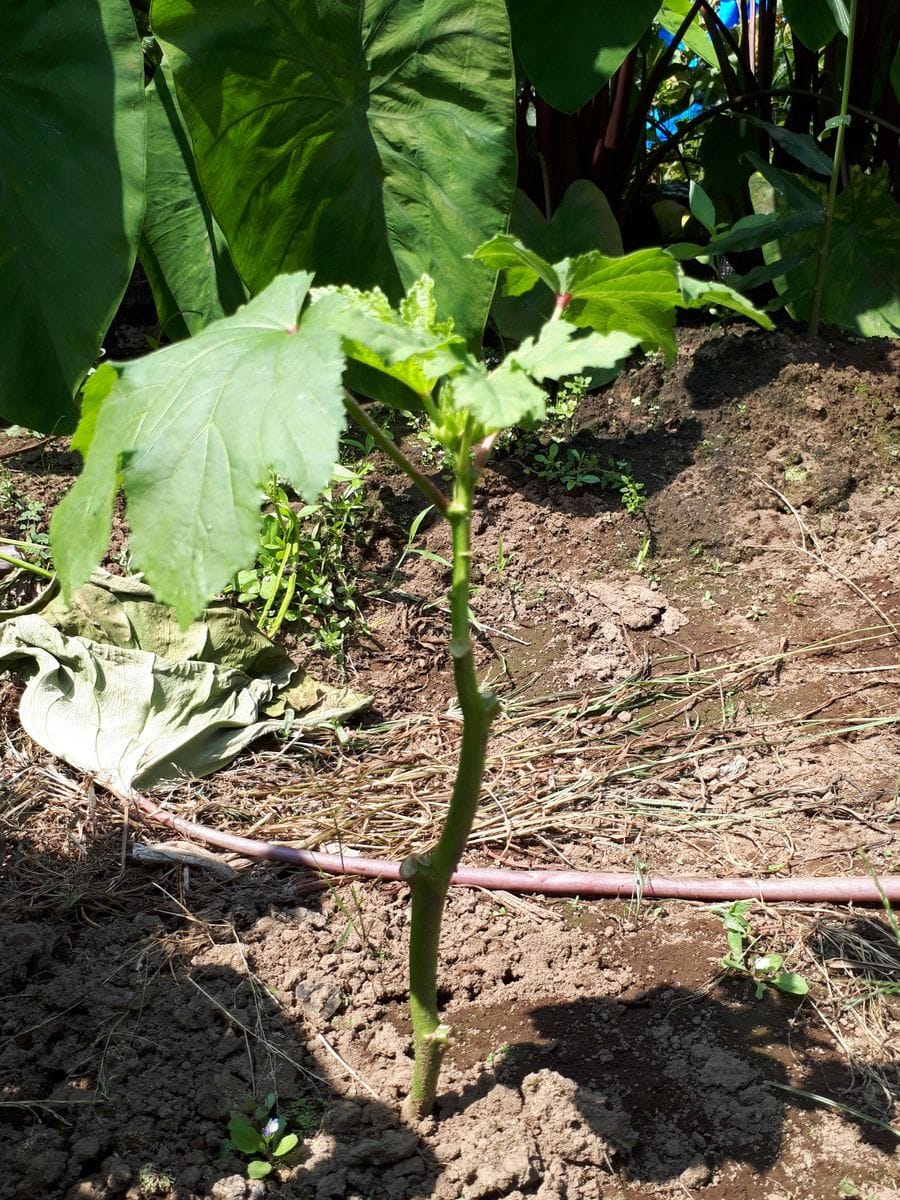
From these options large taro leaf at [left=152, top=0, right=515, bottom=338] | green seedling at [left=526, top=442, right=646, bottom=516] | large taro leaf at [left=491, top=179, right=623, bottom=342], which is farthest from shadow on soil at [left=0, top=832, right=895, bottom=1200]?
large taro leaf at [left=491, top=179, right=623, bottom=342]

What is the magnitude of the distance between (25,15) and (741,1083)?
160 cm

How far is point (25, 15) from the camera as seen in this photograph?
146cm

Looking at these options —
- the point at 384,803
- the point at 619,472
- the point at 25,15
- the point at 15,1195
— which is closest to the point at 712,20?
the point at 619,472

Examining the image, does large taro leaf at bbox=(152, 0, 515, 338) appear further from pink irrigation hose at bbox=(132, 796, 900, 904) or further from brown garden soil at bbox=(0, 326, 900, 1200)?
pink irrigation hose at bbox=(132, 796, 900, 904)

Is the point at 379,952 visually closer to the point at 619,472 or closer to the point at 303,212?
the point at 303,212

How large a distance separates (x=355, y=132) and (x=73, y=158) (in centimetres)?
42

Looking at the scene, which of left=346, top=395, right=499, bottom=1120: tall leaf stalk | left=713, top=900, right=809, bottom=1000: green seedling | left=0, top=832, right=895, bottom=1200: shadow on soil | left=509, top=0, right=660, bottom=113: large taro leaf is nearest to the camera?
left=346, top=395, right=499, bottom=1120: tall leaf stalk

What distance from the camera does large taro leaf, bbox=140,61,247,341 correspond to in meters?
1.77

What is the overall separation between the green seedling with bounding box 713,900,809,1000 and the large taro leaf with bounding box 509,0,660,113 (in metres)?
1.45

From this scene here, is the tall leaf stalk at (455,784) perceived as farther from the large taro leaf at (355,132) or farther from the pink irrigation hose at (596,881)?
the large taro leaf at (355,132)

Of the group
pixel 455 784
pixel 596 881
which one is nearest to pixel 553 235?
pixel 596 881

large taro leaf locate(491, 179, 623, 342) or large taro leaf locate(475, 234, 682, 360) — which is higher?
large taro leaf locate(475, 234, 682, 360)

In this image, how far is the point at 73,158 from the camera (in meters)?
1.46

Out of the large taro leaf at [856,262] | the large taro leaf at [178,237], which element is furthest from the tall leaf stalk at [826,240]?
the large taro leaf at [178,237]
